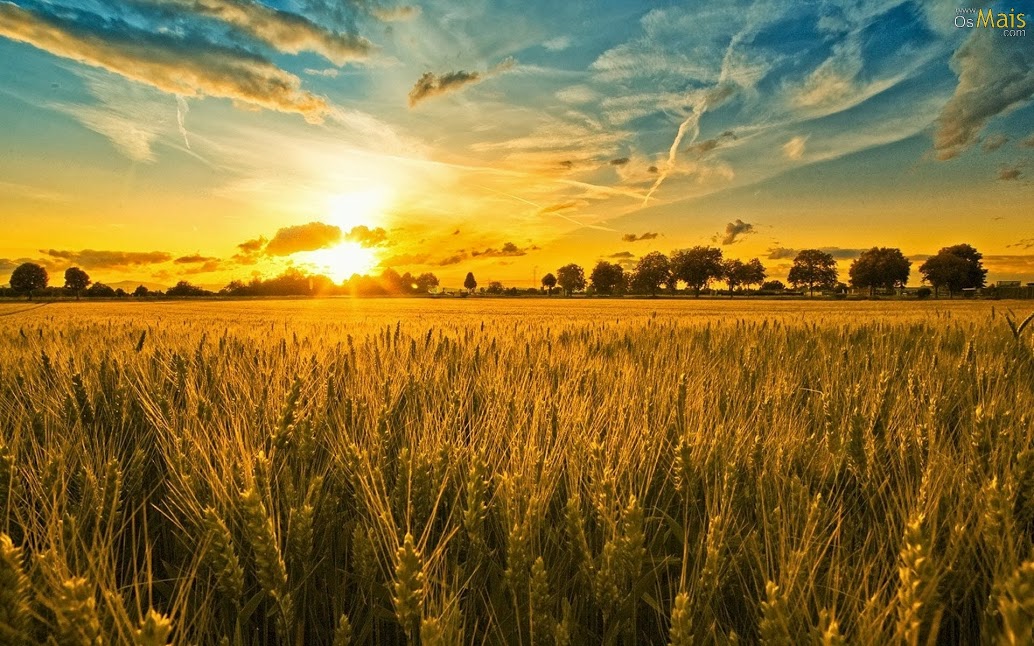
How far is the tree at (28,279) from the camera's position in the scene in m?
68.7

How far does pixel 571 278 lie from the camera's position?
132 meters

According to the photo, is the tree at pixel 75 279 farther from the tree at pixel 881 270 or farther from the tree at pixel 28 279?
the tree at pixel 881 270

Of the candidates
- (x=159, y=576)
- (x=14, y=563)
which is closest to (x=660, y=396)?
(x=159, y=576)

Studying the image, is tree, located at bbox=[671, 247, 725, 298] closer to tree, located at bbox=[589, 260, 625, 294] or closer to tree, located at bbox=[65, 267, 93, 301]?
tree, located at bbox=[589, 260, 625, 294]

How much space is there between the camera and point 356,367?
4.08 meters

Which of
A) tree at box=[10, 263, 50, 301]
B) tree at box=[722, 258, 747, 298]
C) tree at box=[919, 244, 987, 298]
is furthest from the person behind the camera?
tree at box=[722, 258, 747, 298]

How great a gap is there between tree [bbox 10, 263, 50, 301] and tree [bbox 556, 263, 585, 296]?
95.3 metres

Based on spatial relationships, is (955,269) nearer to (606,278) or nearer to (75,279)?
(606,278)

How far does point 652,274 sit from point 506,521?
11542 cm

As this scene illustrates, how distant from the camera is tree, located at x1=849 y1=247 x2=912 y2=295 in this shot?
99.4 metres

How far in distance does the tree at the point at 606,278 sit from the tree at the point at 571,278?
3.64 m

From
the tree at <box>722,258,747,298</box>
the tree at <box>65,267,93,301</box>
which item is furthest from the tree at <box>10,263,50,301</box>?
the tree at <box>722,258,747,298</box>

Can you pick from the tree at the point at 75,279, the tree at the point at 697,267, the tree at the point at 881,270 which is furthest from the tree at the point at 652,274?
the tree at the point at 75,279

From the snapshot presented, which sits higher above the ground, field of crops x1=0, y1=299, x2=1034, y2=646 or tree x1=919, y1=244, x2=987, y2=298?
tree x1=919, y1=244, x2=987, y2=298
